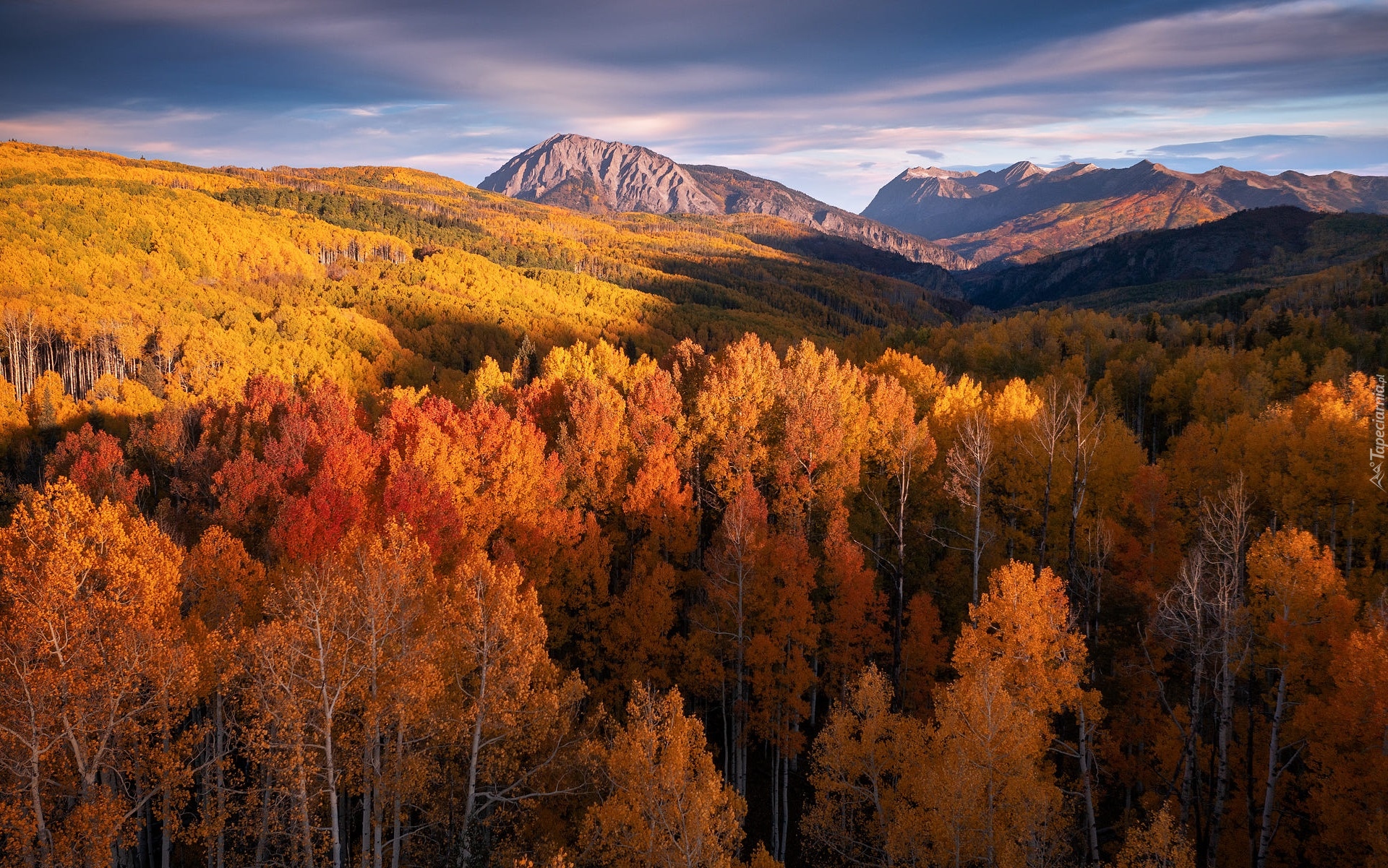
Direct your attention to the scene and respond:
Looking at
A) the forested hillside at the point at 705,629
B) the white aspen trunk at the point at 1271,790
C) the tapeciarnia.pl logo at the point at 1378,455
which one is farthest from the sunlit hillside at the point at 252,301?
Answer: the white aspen trunk at the point at 1271,790

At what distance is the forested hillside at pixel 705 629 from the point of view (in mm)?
20812

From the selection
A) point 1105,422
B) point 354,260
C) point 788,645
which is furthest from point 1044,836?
point 354,260

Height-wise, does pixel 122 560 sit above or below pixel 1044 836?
above

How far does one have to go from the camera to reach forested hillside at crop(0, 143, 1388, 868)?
20812 mm

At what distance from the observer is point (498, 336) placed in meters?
131

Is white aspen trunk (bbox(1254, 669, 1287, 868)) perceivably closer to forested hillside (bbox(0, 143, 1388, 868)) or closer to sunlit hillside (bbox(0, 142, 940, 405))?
forested hillside (bbox(0, 143, 1388, 868))

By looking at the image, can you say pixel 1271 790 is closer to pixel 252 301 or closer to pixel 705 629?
pixel 705 629

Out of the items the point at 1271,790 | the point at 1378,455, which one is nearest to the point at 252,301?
the point at 1271,790

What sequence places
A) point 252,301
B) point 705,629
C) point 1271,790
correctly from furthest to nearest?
1. point 252,301
2. point 705,629
3. point 1271,790

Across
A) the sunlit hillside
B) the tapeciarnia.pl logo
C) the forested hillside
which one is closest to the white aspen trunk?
the forested hillside

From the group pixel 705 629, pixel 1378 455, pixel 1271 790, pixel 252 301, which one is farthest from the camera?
pixel 252 301

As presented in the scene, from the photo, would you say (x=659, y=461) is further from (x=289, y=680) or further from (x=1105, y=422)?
(x=1105, y=422)

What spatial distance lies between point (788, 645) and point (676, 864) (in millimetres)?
16059

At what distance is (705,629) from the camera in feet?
108
